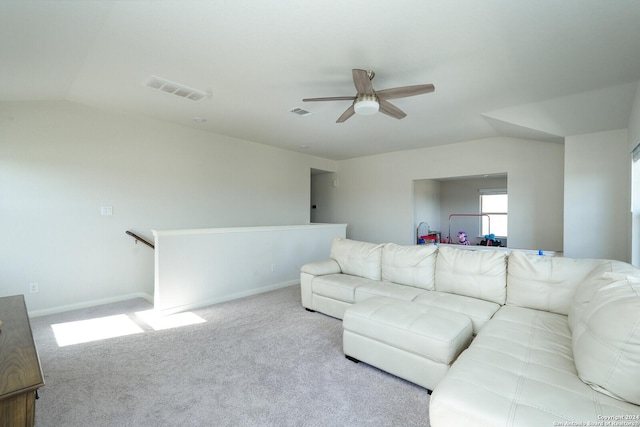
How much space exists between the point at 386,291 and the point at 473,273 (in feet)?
2.75

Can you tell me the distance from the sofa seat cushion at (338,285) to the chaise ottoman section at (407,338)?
729 mm

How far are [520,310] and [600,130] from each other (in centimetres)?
291

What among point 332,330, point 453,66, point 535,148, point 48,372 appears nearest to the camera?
point 48,372

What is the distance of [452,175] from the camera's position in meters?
5.76

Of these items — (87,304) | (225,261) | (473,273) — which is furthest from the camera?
(225,261)

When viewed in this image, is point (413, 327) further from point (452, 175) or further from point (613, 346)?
point (452, 175)

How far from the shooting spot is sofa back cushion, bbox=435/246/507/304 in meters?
2.69

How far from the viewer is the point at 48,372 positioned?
2262 millimetres

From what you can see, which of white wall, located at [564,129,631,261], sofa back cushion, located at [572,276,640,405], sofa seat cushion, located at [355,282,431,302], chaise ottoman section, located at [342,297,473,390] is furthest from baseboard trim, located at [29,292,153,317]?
white wall, located at [564,129,631,261]

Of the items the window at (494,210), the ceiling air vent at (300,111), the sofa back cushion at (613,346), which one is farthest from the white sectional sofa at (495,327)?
the window at (494,210)

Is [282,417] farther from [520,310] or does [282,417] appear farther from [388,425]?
[520,310]

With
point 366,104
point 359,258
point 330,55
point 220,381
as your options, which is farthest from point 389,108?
point 220,381

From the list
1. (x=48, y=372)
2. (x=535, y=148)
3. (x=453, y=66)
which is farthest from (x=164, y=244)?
(x=535, y=148)

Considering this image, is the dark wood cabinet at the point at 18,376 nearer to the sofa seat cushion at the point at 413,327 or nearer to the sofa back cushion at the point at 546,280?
the sofa seat cushion at the point at 413,327
